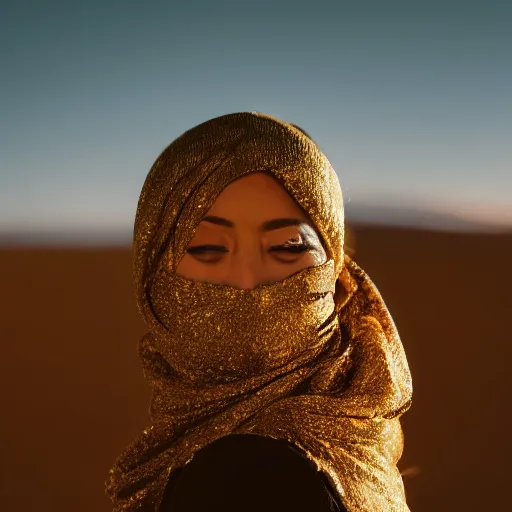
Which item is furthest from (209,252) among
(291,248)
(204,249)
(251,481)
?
(251,481)

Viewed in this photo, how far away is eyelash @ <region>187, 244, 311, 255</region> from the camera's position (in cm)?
172

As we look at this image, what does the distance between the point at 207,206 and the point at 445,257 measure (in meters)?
12.0

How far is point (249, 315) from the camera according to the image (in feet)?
5.44

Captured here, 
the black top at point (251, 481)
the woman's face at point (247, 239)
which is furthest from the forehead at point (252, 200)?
the black top at point (251, 481)

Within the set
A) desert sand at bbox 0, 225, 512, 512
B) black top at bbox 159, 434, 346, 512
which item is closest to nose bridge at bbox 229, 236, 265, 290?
black top at bbox 159, 434, 346, 512

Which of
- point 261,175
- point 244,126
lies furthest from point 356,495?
point 244,126

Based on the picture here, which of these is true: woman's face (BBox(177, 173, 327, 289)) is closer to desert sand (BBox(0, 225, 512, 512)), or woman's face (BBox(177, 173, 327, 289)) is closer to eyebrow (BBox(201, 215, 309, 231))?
eyebrow (BBox(201, 215, 309, 231))

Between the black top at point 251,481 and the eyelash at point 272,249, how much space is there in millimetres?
552

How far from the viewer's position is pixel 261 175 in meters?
1.74

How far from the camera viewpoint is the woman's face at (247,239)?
5.57 feet

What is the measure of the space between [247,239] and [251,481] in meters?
0.67

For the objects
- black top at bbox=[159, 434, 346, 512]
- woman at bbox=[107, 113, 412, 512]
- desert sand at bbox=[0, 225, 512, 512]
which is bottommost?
desert sand at bbox=[0, 225, 512, 512]

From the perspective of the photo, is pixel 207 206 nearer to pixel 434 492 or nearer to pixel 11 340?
pixel 434 492

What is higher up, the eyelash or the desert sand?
the eyelash
